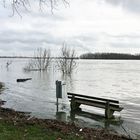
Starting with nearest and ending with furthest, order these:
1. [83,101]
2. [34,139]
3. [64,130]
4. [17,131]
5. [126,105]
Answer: [34,139] → [17,131] → [64,130] → [83,101] → [126,105]

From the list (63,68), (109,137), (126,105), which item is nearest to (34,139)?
(109,137)

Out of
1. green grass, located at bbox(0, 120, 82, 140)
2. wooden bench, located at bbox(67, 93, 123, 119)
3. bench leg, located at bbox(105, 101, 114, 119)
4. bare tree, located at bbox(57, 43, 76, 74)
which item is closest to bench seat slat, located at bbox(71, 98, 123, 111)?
wooden bench, located at bbox(67, 93, 123, 119)

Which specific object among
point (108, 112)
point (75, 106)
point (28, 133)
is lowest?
point (75, 106)

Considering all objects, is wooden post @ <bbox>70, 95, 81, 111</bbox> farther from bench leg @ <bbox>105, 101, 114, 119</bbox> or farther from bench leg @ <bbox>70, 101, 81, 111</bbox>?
bench leg @ <bbox>105, 101, 114, 119</bbox>

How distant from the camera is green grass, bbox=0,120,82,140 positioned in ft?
25.6

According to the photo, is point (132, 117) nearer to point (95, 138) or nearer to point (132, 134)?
point (132, 134)

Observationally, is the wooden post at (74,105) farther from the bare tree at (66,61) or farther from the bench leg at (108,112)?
the bare tree at (66,61)

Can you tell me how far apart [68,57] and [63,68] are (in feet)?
7.41

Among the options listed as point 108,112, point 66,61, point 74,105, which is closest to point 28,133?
point 108,112

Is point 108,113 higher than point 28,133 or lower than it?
lower

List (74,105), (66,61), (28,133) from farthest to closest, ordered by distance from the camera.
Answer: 1. (66,61)
2. (74,105)
3. (28,133)

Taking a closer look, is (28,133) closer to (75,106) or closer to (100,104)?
(100,104)

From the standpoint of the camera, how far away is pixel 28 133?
832 cm

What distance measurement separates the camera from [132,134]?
11.4 metres
